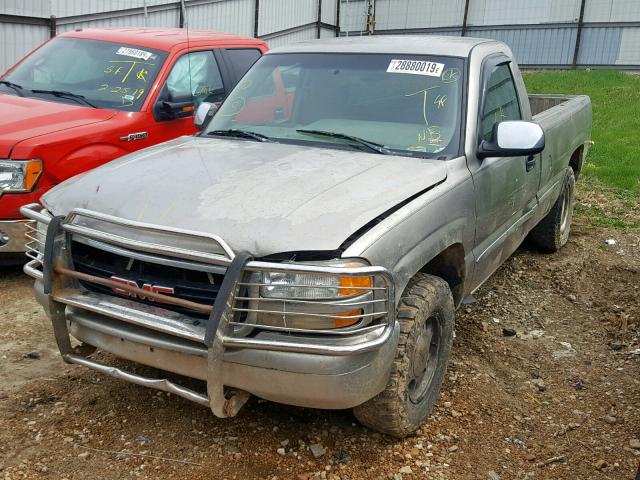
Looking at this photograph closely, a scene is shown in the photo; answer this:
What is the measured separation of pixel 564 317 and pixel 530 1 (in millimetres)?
18624

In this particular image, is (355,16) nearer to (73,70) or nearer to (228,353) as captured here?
(73,70)

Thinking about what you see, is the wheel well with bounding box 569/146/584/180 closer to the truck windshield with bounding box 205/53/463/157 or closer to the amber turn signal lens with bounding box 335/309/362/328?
the truck windshield with bounding box 205/53/463/157

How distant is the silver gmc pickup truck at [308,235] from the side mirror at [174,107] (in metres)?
1.50

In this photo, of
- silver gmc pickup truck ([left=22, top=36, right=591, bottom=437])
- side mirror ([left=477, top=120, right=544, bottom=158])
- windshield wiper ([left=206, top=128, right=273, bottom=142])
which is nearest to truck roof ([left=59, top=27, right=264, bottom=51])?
silver gmc pickup truck ([left=22, top=36, right=591, bottom=437])

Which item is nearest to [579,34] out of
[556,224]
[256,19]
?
[256,19]

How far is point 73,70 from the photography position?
19.6ft

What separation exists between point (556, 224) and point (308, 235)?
385 cm

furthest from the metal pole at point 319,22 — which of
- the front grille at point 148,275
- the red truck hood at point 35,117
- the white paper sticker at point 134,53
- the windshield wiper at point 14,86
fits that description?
the front grille at point 148,275

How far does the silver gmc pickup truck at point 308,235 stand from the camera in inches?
104

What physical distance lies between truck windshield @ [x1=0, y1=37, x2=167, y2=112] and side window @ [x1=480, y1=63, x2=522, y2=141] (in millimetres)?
2888

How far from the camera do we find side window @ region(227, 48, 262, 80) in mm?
6742

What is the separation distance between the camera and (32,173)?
478cm

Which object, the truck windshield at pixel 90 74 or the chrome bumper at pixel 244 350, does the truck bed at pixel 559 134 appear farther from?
the truck windshield at pixel 90 74

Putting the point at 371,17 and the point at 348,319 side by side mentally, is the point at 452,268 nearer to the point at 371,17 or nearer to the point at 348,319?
the point at 348,319
